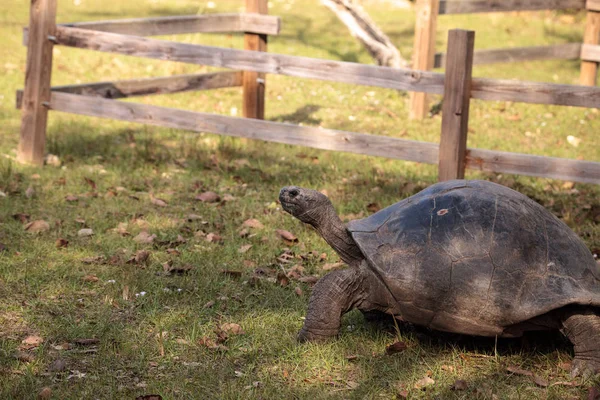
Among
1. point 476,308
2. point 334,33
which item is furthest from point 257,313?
point 334,33

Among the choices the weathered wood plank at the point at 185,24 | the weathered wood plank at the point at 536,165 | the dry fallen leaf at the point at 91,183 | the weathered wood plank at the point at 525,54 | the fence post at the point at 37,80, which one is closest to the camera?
the weathered wood plank at the point at 536,165

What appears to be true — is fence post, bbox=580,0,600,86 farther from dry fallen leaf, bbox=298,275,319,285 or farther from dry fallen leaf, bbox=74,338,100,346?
dry fallen leaf, bbox=74,338,100,346

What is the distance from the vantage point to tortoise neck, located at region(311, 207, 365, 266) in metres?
4.70

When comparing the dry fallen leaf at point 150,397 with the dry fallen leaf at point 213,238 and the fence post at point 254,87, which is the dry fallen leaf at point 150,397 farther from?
the fence post at point 254,87

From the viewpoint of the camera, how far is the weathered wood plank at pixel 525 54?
1133 centimetres

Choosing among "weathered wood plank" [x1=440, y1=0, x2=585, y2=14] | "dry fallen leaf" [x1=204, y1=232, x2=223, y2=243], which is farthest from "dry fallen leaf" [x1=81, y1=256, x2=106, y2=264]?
"weathered wood plank" [x1=440, y1=0, x2=585, y2=14]

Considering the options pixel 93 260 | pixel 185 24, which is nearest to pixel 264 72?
pixel 185 24

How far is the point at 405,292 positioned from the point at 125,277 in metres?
2.10

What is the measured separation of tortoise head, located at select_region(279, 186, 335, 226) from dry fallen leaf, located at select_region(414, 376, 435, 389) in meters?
1.13

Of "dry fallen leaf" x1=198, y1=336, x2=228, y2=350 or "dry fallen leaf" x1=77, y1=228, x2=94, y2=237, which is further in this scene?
"dry fallen leaf" x1=77, y1=228, x2=94, y2=237

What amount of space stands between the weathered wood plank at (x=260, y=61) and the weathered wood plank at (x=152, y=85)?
0.64 metres

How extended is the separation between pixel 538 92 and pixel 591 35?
21.3 ft

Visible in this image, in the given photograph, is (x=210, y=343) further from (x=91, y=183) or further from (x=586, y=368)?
(x=91, y=183)

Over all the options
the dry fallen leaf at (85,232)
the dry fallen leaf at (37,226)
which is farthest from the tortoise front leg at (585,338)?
the dry fallen leaf at (37,226)
